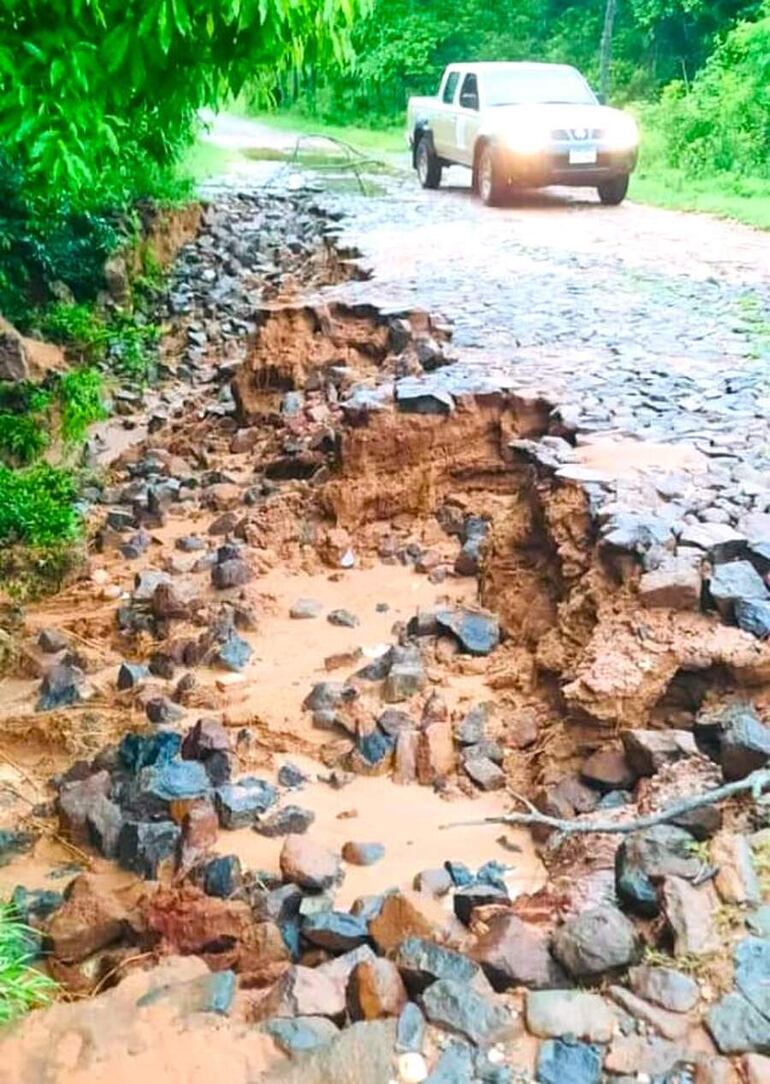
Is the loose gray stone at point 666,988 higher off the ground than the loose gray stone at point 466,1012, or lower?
higher

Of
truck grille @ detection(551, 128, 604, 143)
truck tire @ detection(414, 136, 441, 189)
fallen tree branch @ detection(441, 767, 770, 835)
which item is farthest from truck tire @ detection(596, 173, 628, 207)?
fallen tree branch @ detection(441, 767, 770, 835)

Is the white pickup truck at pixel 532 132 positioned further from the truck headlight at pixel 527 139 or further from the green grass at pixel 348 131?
the green grass at pixel 348 131

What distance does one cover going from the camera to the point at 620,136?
1441 cm

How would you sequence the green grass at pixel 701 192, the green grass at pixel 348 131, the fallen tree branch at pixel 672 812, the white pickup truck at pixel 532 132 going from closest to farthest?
the fallen tree branch at pixel 672 812 < the green grass at pixel 701 192 < the white pickup truck at pixel 532 132 < the green grass at pixel 348 131

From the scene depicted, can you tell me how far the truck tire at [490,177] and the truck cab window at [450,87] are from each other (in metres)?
1.65

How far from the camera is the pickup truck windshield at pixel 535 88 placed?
15336 mm

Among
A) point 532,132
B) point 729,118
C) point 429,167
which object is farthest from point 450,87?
point 729,118

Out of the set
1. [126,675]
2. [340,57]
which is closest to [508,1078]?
[126,675]

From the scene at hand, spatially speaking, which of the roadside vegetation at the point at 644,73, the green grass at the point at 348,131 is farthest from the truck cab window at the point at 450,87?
the green grass at the point at 348,131

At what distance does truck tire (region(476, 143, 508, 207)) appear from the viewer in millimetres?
14765

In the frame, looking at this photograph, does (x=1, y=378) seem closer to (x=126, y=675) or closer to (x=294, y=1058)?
(x=126, y=675)

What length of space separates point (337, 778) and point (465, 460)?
2570mm

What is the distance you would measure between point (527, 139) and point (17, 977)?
1268 centimetres

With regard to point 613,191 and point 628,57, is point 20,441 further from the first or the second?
point 628,57
